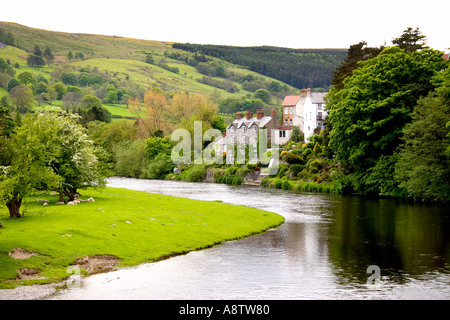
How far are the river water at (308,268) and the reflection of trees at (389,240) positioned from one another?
53 millimetres

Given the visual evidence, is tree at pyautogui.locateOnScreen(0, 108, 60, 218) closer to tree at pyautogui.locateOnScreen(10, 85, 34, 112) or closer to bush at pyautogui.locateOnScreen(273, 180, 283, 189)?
bush at pyautogui.locateOnScreen(273, 180, 283, 189)

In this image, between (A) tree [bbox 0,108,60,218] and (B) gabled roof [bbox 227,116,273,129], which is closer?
(A) tree [bbox 0,108,60,218]

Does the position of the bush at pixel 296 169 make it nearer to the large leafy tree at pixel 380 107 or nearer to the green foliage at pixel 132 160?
the large leafy tree at pixel 380 107

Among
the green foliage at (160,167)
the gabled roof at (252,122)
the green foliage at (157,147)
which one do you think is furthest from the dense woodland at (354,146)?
the gabled roof at (252,122)

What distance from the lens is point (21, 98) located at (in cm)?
17762

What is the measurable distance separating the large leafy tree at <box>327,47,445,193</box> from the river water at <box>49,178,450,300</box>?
→ 20896 mm

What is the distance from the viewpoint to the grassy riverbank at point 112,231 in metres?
22.7

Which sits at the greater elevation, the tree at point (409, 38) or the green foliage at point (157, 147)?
the tree at point (409, 38)

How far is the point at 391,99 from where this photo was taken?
57.0m

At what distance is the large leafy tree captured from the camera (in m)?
57.4

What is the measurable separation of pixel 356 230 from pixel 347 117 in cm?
2844

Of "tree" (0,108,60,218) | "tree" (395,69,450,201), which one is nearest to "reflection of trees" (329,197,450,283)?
"tree" (395,69,450,201)

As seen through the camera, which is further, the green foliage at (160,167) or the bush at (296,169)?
the green foliage at (160,167)
